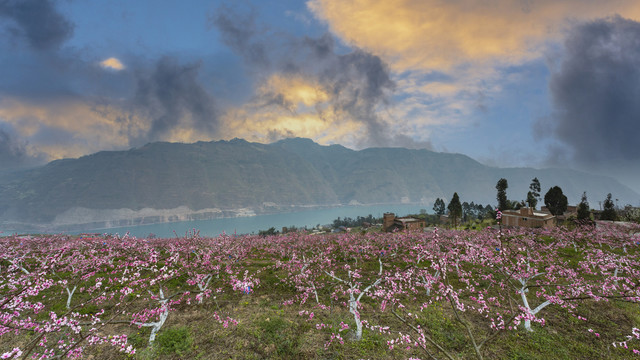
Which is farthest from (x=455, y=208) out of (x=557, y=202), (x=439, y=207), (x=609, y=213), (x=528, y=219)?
(x=439, y=207)

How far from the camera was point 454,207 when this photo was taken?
A: 81188 millimetres

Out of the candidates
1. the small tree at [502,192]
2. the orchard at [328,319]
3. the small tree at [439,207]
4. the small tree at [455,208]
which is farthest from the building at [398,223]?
the orchard at [328,319]

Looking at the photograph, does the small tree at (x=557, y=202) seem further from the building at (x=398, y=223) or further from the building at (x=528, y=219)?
the building at (x=398, y=223)

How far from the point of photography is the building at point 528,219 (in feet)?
204

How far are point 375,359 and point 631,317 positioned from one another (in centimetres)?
1632

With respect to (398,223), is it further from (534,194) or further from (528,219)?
(534,194)

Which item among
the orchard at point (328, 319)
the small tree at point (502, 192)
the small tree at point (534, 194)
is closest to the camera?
the orchard at point (328, 319)

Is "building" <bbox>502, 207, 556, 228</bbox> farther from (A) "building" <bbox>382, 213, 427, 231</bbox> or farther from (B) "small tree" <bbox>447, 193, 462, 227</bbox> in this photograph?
(A) "building" <bbox>382, 213, 427, 231</bbox>

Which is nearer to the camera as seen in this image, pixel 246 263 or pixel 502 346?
pixel 502 346

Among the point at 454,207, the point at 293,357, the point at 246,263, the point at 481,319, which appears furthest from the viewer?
the point at 454,207

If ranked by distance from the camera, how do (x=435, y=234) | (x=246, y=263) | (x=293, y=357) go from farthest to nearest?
(x=246, y=263) < (x=293, y=357) < (x=435, y=234)

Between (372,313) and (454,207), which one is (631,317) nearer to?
(372,313)

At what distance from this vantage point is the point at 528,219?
64.2 m

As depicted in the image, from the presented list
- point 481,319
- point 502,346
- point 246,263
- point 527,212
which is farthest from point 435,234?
point 527,212
